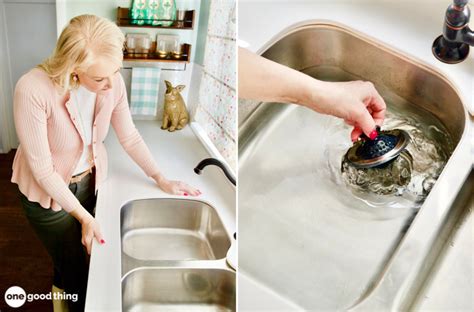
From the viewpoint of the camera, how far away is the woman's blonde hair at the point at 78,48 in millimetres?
690

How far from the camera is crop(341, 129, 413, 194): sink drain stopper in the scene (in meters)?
0.81

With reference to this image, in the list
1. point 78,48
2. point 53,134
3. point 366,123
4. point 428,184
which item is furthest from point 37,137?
point 428,184

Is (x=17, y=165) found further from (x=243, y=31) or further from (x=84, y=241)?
(x=243, y=31)

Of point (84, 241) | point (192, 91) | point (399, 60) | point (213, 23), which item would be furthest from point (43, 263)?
point (399, 60)

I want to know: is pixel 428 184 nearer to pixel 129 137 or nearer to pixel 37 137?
pixel 129 137

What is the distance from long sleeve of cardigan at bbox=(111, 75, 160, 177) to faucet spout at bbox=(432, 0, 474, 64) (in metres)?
0.51

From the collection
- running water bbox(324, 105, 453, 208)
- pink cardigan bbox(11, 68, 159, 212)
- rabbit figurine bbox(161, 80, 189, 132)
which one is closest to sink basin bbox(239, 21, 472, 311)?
running water bbox(324, 105, 453, 208)

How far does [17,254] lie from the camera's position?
76 cm

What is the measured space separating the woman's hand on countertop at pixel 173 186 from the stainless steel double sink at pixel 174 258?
0.04 ft

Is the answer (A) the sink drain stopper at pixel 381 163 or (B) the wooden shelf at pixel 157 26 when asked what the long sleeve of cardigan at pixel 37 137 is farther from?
(A) the sink drain stopper at pixel 381 163

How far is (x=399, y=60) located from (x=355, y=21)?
119 millimetres

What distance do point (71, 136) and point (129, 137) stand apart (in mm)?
101
